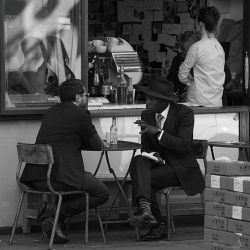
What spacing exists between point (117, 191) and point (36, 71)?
138 centimetres

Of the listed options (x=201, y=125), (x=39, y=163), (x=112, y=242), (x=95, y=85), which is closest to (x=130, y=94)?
(x=95, y=85)

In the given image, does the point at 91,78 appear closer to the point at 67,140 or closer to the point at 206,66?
the point at 206,66

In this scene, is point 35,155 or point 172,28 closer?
point 35,155

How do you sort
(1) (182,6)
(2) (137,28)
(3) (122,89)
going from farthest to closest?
(2) (137,28) < (1) (182,6) < (3) (122,89)

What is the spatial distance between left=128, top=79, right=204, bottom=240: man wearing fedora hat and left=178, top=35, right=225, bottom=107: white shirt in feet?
3.12

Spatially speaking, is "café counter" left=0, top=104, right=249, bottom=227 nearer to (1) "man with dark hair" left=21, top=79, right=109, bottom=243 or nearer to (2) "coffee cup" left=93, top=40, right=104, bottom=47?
(1) "man with dark hair" left=21, top=79, right=109, bottom=243

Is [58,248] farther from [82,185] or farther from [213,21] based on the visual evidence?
[213,21]

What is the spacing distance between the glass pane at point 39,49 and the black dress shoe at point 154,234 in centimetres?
154

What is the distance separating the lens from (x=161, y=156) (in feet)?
28.1

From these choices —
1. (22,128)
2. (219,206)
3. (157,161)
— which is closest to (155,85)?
(157,161)

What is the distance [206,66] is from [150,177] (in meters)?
1.62

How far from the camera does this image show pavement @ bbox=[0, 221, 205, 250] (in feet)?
27.0

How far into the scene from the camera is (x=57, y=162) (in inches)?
317

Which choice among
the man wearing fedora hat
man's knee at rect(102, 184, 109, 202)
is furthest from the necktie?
man's knee at rect(102, 184, 109, 202)
